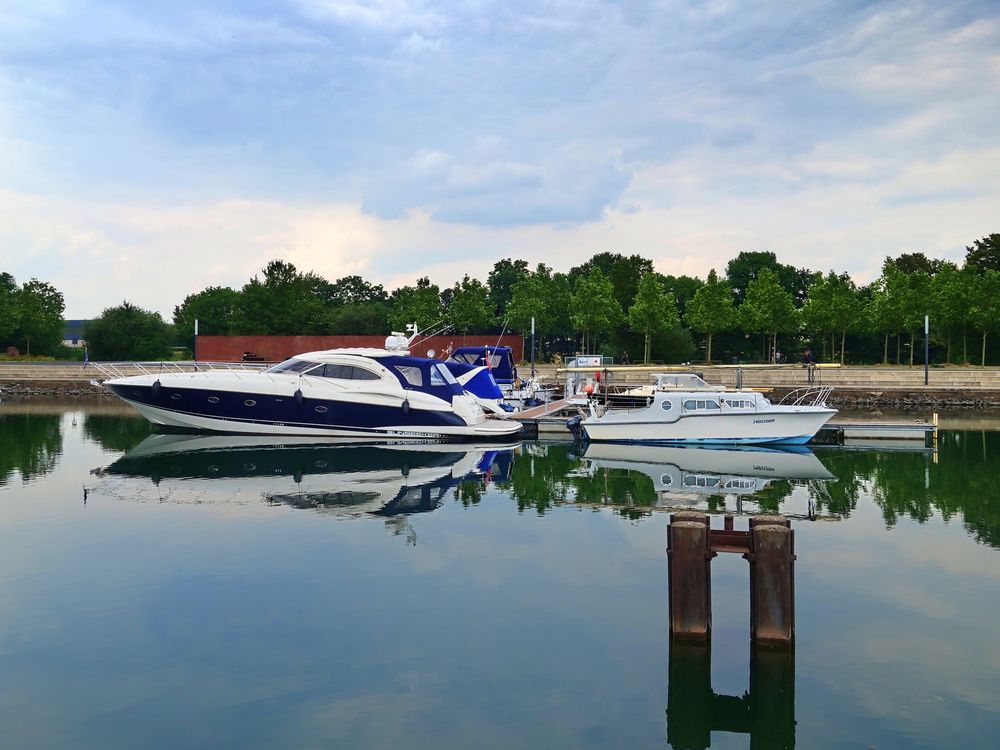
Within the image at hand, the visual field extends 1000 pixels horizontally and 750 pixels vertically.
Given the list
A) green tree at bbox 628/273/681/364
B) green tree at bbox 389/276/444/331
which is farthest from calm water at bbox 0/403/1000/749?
green tree at bbox 389/276/444/331

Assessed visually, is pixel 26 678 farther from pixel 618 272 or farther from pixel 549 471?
pixel 618 272

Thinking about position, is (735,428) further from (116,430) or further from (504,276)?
(504,276)

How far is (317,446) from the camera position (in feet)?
95.8

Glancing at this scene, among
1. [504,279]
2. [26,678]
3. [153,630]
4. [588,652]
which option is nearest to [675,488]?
[588,652]

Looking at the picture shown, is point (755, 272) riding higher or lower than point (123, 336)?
higher

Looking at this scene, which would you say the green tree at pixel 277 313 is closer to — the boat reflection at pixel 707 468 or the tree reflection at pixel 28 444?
the tree reflection at pixel 28 444

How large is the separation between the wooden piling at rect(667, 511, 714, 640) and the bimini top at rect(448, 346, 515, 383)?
34811mm

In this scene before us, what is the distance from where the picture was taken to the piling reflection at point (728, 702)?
7867 mm

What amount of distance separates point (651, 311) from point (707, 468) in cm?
3623

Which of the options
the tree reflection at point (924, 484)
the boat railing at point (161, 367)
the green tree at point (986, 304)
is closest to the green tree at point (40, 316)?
the boat railing at point (161, 367)

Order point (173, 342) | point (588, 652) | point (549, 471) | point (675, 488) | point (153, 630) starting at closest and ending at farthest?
point (588, 652)
point (153, 630)
point (675, 488)
point (549, 471)
point (173, 342)

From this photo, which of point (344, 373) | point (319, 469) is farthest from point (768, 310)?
point (319, 469)

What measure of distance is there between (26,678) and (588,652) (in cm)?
602

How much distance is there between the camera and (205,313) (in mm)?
106062
